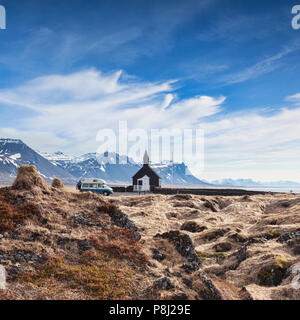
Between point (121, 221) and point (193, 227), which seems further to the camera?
point (193, 227)

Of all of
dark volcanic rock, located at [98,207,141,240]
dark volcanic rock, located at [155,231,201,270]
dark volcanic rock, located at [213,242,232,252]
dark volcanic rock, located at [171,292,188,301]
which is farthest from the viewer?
dark volcanic rock, located at [213,242,232,252]

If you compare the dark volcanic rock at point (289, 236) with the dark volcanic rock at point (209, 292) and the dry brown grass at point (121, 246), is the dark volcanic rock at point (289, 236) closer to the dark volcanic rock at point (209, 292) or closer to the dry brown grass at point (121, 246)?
the dark volcanic rock at point (209, 292)

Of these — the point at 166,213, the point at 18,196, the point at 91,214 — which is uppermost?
the point at 18,196

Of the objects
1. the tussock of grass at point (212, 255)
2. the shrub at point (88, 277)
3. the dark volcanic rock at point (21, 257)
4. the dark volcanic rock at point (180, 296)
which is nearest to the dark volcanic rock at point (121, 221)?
the shrub at point (88, 277)

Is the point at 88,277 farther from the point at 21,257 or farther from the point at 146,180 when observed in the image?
the point at 146,180

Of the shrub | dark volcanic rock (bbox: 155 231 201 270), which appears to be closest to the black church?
dark volcanic rock (bbox: 155 231 201 270)

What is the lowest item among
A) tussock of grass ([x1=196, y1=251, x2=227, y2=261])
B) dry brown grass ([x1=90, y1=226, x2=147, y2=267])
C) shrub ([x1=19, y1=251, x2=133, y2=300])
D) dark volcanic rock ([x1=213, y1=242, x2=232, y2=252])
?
tussock of grass ([x1=196, y1=251, x2=227, y2=261])

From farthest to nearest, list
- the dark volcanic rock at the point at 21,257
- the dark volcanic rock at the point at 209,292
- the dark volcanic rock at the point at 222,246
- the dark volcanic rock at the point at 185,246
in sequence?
the dark volcanic rock at the point at 222,246
the dark volcanic rock at the point at 185,246
the dark volcanic rock at the point at 21,257
the dark volcanic rock at the point at 209,292

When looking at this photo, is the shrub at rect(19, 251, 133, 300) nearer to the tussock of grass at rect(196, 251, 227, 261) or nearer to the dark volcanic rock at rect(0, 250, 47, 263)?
the dark volcanic rock at rect(0, 250, 47, 263)

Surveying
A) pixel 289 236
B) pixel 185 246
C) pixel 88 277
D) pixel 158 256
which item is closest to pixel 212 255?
pixel 289 236
